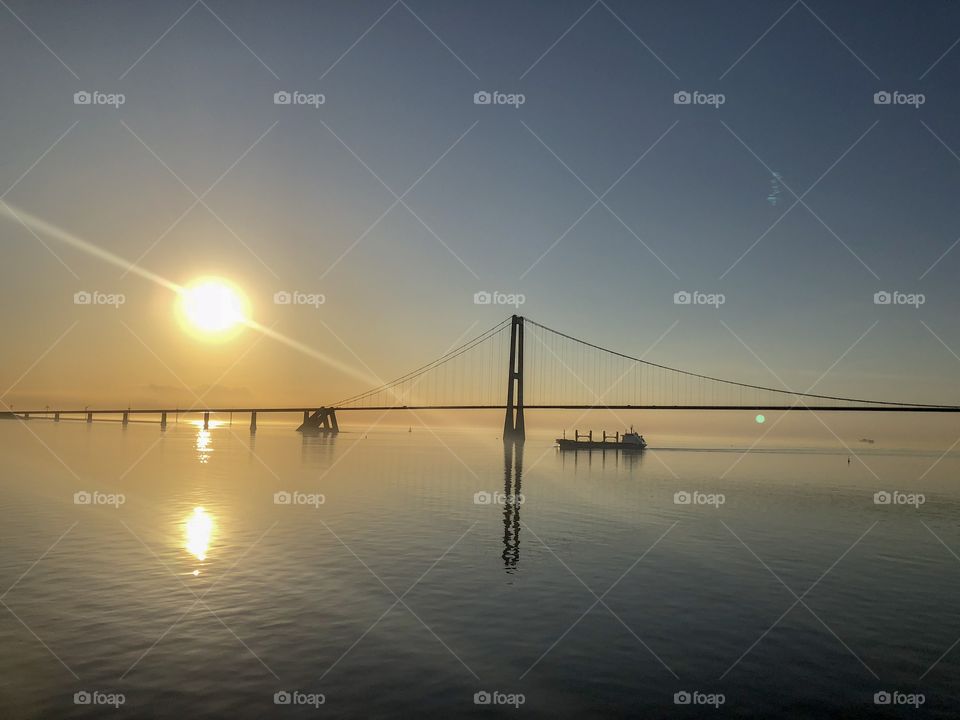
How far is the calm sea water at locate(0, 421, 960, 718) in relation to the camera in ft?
33.7

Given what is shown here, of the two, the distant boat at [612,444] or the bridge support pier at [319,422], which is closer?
the distant boat at [612,444]

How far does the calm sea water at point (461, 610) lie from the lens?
404 inches

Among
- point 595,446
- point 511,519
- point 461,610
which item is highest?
point 595,446

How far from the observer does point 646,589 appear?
17609 mm

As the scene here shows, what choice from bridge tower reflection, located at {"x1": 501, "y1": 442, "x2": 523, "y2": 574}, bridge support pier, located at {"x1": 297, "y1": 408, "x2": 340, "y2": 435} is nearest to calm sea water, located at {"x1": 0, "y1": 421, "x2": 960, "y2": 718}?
bridge tower reflection, located at {"x1": 501, "y1": 442, "x2": 523, "y2": 574}

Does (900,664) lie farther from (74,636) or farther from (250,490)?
(250,490)

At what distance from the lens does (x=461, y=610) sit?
49.1 ft

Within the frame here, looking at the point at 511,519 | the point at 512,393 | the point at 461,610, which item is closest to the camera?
the point at 461,610

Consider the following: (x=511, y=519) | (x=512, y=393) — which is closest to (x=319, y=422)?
(x=512, y=393)

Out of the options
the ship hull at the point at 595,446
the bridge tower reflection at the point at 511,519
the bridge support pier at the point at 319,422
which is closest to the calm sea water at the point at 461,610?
the bridge tower reflection at the point at 511,519

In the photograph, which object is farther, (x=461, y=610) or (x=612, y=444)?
(x=612, y=444)

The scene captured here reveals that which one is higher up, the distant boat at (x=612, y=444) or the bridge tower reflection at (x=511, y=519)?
the distant boat at (x=612, y=444)

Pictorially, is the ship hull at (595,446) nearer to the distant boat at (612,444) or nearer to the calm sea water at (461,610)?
the distant boat at (612,444)

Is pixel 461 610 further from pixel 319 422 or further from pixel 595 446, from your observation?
pixel 319 422
